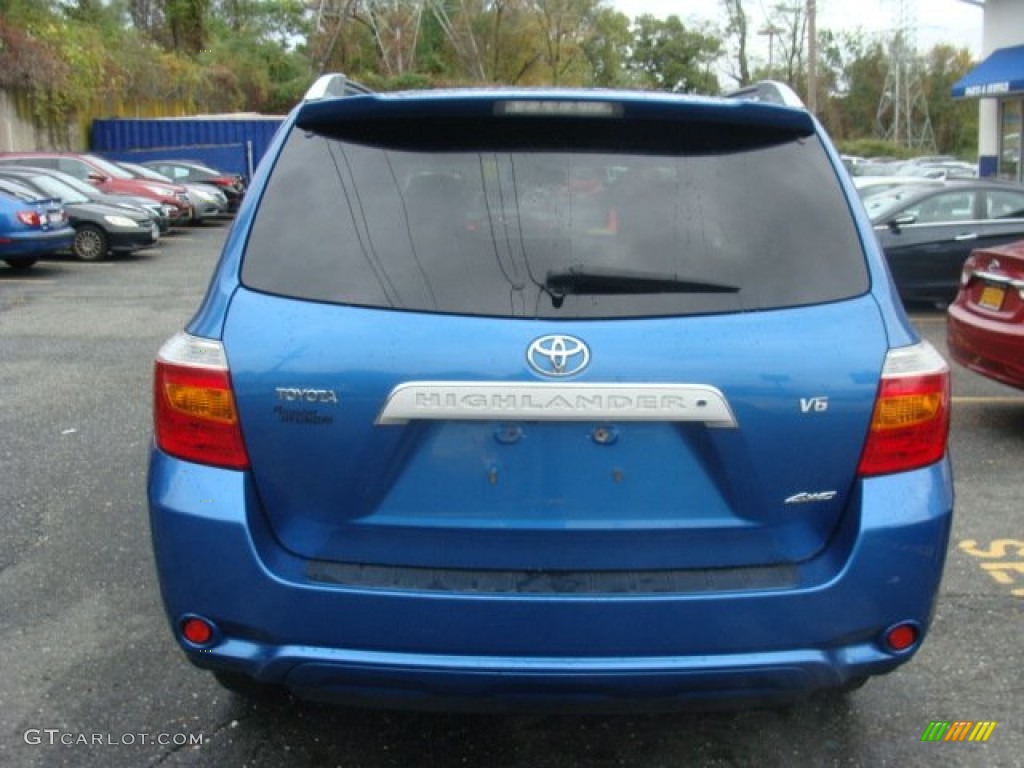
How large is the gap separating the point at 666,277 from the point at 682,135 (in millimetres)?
429

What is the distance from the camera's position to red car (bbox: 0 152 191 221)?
Result: 2267 centimetres

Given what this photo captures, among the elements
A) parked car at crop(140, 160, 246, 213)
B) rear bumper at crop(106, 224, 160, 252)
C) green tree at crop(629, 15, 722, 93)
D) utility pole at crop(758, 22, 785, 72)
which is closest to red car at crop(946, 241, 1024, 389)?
rear bumper at crop(106, 224, 160, 252)

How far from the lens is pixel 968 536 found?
5129mm

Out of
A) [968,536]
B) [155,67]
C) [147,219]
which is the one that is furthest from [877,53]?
[968,536]

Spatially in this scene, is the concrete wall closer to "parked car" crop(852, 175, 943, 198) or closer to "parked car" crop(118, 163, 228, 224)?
"parked car" crop(118, 163, 228, 224)

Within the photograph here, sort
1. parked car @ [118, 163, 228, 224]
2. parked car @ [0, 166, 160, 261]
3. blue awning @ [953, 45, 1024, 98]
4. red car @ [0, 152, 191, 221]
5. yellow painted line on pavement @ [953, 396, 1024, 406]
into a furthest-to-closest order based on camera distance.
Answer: parked car @ [118, 163, 228, 224], blue awning @ [953, 45, 1024, 98], red car @ [0, 152, 191, 221], parked car @ [0, 166, 160, 261], yellow painted line on pavement @ [953, 396, 1024, 406]

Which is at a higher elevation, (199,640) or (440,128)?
(440,128)

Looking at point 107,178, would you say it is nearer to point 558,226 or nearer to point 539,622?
point 558,226

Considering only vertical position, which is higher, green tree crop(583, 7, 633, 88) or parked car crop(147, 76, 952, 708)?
green tree crop(583, 7, 633, 88)

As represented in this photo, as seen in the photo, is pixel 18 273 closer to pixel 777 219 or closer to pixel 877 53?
pixel 777 219

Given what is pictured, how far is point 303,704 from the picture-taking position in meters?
3.49

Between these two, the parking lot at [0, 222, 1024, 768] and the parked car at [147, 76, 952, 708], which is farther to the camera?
the parking lot at [0, 222, 1024, 768]

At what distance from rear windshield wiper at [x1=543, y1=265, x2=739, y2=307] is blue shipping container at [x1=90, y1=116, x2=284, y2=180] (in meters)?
34.1

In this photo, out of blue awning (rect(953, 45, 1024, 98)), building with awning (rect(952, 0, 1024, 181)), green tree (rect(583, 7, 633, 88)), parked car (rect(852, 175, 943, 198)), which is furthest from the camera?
green tree (rect(583, 7, 633, 88))
